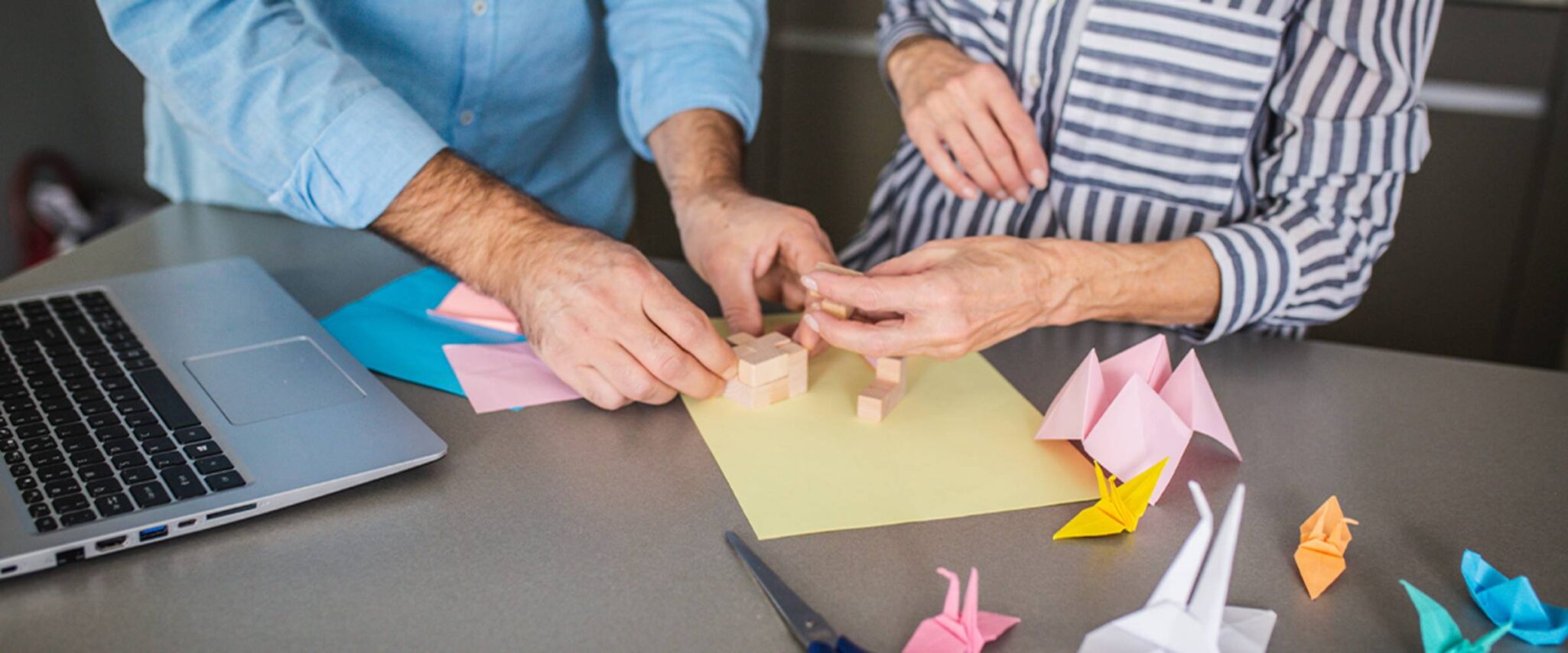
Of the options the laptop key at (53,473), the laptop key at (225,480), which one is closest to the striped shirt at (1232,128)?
the laptop key at (225,480)

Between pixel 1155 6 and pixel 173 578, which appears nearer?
pixel 173 578

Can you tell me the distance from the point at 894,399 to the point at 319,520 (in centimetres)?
48

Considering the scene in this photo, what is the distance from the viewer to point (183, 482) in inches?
31.1

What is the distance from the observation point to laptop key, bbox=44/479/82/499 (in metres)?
0.76

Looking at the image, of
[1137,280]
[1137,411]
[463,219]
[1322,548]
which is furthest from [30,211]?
[1322,548]

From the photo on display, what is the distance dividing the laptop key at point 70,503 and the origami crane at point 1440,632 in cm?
86

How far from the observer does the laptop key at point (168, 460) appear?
0.81 meters

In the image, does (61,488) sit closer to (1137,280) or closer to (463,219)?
(463,219)

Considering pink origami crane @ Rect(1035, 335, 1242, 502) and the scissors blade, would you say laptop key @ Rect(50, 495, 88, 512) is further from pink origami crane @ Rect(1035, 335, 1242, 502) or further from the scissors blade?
pink origami crane @ Rect(1035, 335, 1242, 502)

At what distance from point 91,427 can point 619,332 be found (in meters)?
0.40

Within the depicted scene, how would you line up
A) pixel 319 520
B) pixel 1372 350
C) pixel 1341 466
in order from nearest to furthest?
pixel 319 520 < pixel 1341 466 < pixel 1372 350

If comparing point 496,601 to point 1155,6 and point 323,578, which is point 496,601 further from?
point 1155,6

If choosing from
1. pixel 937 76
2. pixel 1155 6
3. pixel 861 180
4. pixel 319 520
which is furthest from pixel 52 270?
pixel 861 180

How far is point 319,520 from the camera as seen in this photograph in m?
0.80
